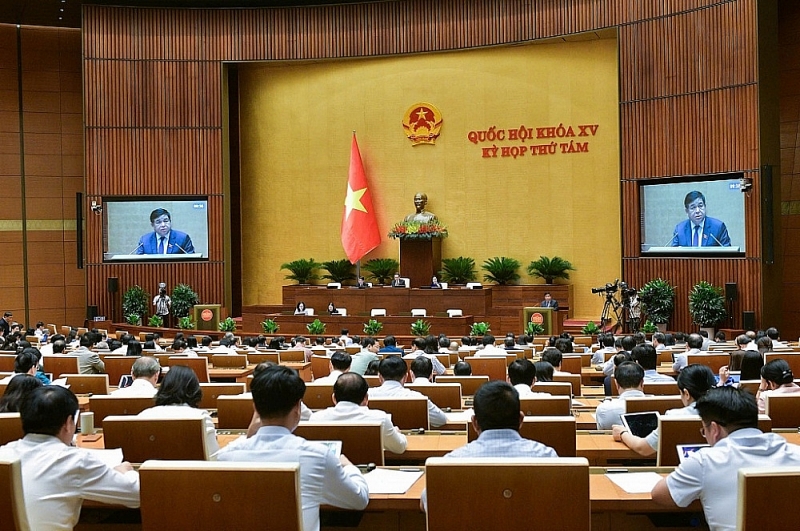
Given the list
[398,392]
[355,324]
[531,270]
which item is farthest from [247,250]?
[398,392]

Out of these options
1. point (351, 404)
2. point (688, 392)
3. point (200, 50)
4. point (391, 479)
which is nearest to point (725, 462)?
point (391, 479)

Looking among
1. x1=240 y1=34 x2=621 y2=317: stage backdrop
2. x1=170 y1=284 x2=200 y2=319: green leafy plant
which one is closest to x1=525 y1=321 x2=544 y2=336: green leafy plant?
x1=240 y1=34 x2=621 y2=317: stage backdrop

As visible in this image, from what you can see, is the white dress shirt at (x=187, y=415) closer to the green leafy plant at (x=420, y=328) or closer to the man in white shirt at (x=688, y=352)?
the man in white shirt at (x=688, y=352)

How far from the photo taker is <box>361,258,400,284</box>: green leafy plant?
18.7 metres

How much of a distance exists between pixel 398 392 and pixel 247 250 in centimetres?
1591

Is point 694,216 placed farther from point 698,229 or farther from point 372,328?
point 372,328

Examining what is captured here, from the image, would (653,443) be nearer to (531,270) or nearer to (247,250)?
(531,270)

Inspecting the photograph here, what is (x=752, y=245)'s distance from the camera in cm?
1478

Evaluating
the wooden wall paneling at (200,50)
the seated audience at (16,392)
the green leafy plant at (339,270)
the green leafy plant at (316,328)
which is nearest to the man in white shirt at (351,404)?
the seated audience at (16,392)

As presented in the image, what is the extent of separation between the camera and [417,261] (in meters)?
18.0

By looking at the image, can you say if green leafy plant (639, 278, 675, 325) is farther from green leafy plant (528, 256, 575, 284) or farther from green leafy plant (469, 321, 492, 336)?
green leafy plant (469, 321, 492, 336)

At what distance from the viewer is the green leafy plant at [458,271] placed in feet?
60.1

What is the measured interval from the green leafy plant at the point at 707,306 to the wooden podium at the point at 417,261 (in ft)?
17.5

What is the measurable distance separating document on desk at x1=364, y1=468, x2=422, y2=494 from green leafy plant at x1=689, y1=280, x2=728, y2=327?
486 inches
